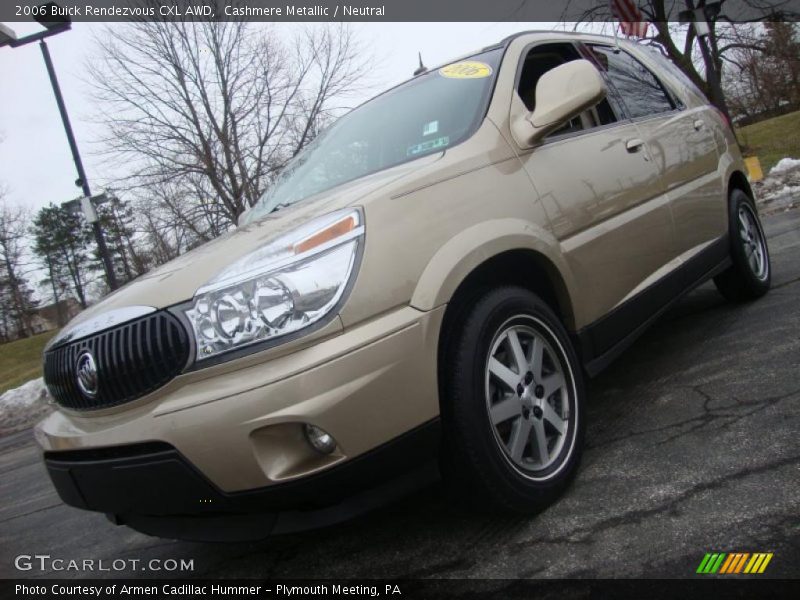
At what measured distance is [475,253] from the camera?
2.26 meters

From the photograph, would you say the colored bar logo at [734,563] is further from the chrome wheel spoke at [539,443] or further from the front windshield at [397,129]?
the front windshield at [397,129]

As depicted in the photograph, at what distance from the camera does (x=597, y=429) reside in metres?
3.04

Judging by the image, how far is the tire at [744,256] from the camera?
14.1ft

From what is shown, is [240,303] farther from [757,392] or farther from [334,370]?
[757,392]

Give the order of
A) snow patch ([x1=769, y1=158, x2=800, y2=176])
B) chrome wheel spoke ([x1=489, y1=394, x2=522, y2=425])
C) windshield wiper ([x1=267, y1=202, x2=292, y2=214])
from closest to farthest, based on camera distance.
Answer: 1. chrome wheel spoke ([x1=489, y1=394, x2=522, y2=425])
2. windshield wiper ([x1=267, y1=202, x2=292, y2=214])
3. snow patch ([x1=769, y1=158, x2=800, y2=176])

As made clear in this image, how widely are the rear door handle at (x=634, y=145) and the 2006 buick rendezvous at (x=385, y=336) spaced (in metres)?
0.18

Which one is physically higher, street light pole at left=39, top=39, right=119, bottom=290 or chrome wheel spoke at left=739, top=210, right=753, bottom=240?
street light pole at left=39, top=39, right=119, bottom=290

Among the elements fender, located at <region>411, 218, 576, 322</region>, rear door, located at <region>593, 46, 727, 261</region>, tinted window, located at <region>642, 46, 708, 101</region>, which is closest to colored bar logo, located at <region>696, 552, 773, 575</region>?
fender, located at <region>411, 218, 576, 322</region>

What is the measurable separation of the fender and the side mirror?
442mm

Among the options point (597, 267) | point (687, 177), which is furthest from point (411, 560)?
point (687, 177)

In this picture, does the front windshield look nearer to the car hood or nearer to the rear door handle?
the car hood

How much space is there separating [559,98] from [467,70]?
1.90 feet

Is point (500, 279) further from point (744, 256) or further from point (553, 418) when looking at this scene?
point (744, 256)

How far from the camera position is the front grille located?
78.0 inches
